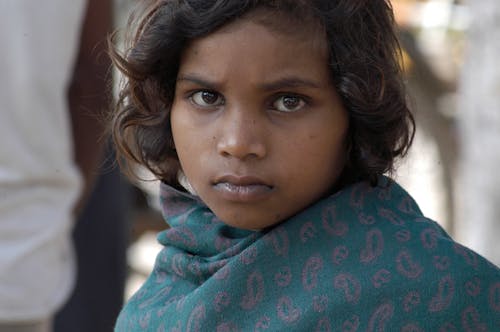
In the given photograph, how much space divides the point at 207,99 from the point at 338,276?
0.37 m

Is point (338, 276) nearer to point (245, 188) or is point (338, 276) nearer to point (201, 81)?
point (245, 188)

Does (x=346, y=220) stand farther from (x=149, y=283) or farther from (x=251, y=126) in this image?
(x=149, y=283)

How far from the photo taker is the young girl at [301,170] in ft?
5.65

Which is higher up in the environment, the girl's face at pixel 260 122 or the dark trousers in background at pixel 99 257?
the girl's face at pixel 260 122

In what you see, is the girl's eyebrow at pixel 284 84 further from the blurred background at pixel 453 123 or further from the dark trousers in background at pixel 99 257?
the dark trousers in background at pixel 99 257

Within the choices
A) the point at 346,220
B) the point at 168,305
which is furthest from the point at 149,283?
the point at 346,220

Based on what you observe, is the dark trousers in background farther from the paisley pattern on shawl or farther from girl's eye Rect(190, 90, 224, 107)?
girl's eye Rect(190, 90, 224, 107)

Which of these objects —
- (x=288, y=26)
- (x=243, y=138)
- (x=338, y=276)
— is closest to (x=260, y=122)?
(x=243, y=138)

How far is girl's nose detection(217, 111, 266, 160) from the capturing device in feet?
5.52

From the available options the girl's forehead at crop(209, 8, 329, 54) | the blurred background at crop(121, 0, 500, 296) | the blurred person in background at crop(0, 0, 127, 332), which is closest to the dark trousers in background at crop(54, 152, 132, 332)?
the blurred background at crop(121, 0, 500, 296)

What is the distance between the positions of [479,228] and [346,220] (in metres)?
2.37

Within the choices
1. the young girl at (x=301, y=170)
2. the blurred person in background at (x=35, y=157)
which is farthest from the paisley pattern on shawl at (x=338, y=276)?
the blurred person in background at (x=35, y=157)

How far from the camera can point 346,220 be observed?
184 cm

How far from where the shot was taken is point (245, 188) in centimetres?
172
